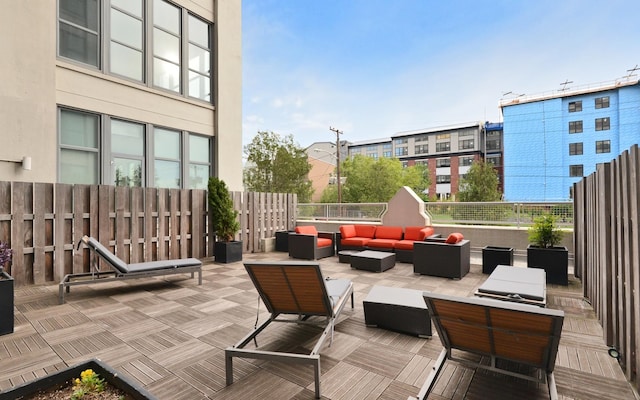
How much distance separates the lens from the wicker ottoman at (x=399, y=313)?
12.2 feet

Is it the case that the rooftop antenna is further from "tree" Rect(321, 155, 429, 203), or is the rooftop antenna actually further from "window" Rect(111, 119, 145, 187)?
"window" Rect(111, 119, 145, 187)

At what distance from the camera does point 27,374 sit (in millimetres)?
2928

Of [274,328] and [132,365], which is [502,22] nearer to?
[274,328]

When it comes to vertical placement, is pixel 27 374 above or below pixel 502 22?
below

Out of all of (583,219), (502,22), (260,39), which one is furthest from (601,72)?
(583,219)

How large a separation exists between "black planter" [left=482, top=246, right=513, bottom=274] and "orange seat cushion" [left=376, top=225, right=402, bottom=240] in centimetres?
248

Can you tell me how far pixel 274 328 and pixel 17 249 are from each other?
5.61 meters

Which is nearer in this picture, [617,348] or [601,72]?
[617,348]

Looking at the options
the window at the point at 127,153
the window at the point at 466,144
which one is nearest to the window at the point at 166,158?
the window at the point at 127,153

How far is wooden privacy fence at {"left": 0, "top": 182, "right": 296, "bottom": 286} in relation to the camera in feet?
20.0

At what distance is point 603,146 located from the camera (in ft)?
116

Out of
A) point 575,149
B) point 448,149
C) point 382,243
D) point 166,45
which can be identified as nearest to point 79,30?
point 166,45

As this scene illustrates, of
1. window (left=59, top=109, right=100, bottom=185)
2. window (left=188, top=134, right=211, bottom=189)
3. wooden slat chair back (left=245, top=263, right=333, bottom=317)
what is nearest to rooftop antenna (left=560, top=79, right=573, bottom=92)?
window (left=188, top=134, right=211, bottom=189)

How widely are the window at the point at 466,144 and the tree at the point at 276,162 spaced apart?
3678 cm
